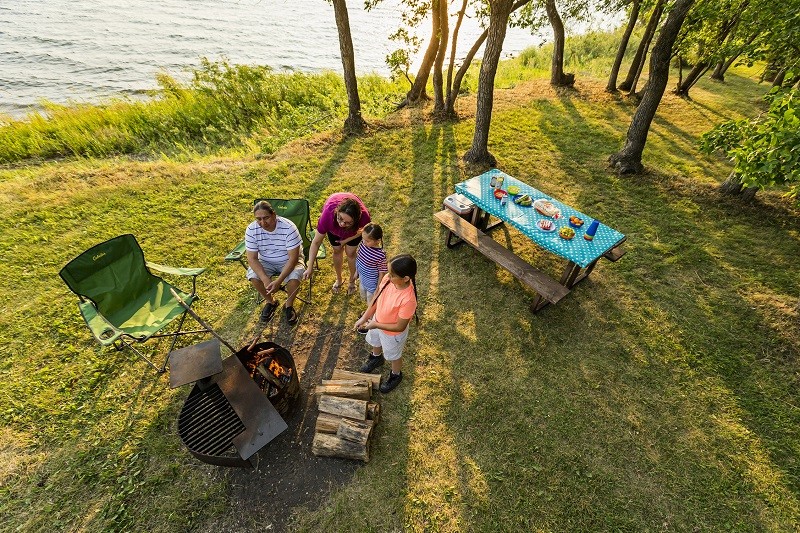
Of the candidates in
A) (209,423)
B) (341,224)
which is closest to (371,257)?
(341,224)

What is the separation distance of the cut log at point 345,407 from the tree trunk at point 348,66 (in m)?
7.95

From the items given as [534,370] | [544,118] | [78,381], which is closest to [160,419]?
[78,381]

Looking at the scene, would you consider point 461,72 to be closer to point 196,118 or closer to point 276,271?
point 196,118

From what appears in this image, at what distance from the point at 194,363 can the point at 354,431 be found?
1.73m

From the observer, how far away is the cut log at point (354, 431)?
3.48 metres

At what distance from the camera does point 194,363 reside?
339 centimetres

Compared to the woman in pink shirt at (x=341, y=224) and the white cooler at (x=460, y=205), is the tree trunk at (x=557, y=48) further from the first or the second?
the woman in pink shirt at (x=341, y=224)

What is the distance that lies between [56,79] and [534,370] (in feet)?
68.8

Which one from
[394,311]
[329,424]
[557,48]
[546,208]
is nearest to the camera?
[394,311]

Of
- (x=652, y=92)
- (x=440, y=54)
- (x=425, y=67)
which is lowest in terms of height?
(x=652, y=92)

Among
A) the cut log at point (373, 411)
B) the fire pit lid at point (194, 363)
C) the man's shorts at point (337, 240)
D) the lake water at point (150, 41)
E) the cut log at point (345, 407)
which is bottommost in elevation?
the cut log at point (373, 411)

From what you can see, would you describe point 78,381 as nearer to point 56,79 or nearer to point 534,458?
point 534,458

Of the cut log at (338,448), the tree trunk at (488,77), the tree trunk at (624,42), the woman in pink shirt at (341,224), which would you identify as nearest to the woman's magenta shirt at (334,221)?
the woman in pink shirt at (341,224)

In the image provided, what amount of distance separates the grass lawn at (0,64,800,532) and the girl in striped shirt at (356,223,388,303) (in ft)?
3.12
